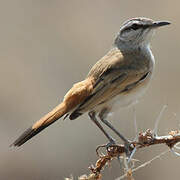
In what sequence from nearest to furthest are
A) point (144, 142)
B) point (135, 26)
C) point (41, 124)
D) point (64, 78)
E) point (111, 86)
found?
1. point (144, 142)
2. point (41, 124)
3. point (111, 86)
4. point (135, 26)
5. point (64, 78)

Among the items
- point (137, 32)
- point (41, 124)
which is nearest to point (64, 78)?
point (137, 32)

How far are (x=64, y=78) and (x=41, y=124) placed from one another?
259 inches

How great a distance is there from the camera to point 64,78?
12.5 metres

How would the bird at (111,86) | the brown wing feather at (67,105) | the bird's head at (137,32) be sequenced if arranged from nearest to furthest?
the brown wing feather at (67,105), the bird at (111,86), the bird's head at (137,32)

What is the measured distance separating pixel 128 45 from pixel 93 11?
688 cm

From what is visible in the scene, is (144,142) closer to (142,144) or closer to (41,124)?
(142,144)

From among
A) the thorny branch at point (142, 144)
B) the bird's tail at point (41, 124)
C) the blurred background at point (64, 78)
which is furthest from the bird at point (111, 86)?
the blurred background at point (64, 78)

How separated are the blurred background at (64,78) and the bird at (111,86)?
2157mm

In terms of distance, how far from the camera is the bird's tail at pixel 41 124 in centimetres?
577

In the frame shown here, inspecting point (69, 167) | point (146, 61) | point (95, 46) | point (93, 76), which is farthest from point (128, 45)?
point (95, 46)

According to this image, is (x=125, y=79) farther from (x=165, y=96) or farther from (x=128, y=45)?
(x=165, y=96)

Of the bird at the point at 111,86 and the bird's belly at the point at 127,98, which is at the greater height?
the bird at the point at 111,86

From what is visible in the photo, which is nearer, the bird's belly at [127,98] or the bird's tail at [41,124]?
the bird's tail at [41,124]

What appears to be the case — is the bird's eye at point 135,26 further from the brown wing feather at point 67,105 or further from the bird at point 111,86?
the brown wing feather at point 67,105
